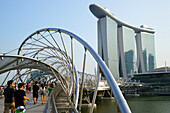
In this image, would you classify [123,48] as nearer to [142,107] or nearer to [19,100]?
[142,107]

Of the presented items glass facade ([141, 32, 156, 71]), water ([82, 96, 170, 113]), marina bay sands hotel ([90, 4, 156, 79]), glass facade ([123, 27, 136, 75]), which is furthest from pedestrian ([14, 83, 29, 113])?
glass facade ([141, 32, 156, 71])

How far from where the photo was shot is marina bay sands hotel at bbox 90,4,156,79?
132 metres

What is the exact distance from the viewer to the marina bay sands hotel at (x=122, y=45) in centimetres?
13200

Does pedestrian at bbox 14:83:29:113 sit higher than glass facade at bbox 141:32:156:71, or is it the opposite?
glass facade at bbox 141:32:156:71

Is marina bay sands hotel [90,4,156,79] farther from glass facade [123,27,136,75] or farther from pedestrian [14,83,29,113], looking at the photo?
pedestrian [14,83,29,113]

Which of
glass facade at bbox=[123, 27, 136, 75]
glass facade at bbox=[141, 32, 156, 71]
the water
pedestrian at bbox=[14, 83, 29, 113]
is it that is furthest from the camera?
glass facade at bbox=[141, 32, 156, 71]

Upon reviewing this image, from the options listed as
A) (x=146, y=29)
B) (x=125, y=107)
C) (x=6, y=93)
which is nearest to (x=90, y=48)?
(x=125, y=107)

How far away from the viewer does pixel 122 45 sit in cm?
14562

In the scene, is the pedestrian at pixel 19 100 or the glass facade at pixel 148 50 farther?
the glass facade at pixel 148 50

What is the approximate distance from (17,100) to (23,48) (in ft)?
77.4

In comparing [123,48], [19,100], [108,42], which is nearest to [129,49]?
[123,48]

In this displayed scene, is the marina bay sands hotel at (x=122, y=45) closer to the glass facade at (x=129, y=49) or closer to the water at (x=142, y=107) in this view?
the glass facade at (x=129, y=49)

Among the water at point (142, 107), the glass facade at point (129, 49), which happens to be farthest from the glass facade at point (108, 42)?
the water at point (142, 107)

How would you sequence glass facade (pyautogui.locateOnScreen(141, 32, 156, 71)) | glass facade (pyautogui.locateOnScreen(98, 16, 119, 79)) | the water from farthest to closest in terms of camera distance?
1. glass facade (pyautogui.locateOnScreen(141, 32, 156, 71))
2. glass facade (pyautogui.locateOnScreen(98, 16, 119, 79))
3. the water
